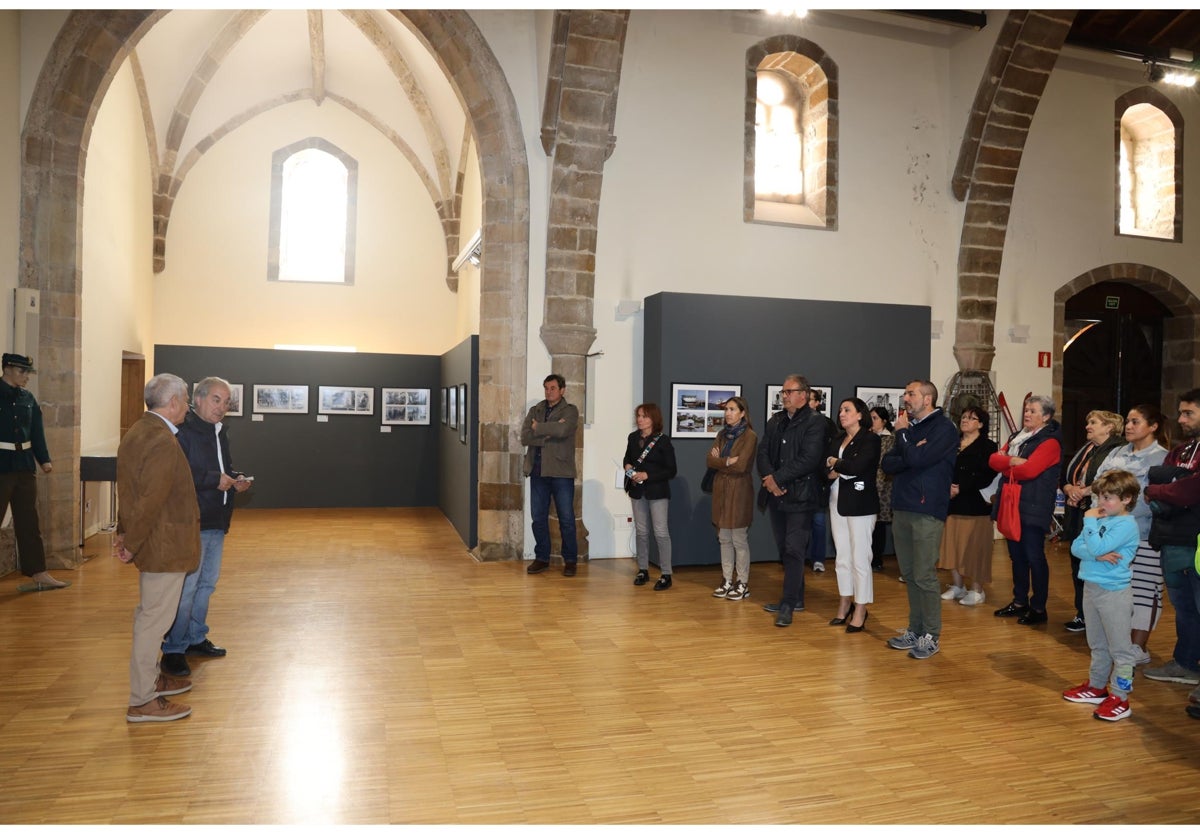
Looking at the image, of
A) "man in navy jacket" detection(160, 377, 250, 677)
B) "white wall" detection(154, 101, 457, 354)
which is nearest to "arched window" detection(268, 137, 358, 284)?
"white wall" detection(154, 101, 457, 354)

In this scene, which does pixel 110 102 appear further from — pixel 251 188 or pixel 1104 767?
pixel 1104 767

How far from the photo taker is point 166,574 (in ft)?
13.2

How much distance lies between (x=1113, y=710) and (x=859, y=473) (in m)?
1.91

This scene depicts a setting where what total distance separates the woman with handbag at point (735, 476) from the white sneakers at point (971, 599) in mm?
1777

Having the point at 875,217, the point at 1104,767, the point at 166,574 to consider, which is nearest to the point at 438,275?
the point at 875,217

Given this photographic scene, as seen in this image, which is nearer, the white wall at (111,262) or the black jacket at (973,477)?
the black jacket at (973,477)

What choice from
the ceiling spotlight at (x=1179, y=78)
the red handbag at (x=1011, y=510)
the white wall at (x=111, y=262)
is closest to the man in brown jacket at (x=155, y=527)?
the white wall at (x=111, y=262)

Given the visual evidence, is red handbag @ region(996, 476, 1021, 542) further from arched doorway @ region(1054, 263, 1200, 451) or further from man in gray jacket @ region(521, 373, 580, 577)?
arched doorway @ region(1054, 263, 1200, 451)

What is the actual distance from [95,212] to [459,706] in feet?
25.6

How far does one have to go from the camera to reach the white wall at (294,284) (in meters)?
A: 13.6

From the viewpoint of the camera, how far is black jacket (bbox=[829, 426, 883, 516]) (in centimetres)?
559

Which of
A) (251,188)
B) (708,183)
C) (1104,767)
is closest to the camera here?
(1104,767)

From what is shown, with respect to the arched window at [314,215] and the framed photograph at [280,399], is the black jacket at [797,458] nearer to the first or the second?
the framed photograph at [280,399]

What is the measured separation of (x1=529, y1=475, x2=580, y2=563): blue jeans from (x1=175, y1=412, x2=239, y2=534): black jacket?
3.33 metres
